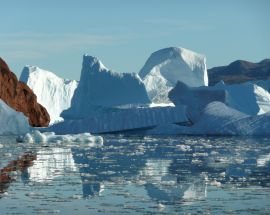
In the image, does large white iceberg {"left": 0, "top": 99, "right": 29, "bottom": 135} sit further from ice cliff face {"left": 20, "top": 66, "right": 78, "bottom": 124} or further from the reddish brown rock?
ice cliff face {"left": 20, "top": 66, "right": 78, "bottom": 124}

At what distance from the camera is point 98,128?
81.7ft

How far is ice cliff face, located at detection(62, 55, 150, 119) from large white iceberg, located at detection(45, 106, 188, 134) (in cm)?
574

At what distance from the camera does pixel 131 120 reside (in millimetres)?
24531

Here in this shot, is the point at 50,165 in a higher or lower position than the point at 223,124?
lower

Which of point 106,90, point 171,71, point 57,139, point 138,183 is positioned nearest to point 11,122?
point 106,90

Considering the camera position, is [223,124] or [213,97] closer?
[223,124]

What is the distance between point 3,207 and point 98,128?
17.7 m

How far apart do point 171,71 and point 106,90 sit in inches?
300

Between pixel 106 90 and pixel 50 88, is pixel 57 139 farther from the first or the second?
pixel 50 88

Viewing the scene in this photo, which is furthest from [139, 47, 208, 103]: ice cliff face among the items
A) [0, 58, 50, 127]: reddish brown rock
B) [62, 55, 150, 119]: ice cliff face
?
[0, 58, 50, 127]: reddish brown rock

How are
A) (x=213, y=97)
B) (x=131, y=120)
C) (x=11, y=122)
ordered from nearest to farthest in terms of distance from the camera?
(x=131, y=120) → (x=11, y=122) → (x=213, y=97)

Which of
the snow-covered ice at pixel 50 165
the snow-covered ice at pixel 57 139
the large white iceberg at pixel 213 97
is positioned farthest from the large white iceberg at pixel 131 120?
the snow-covered ice at pixel 50 165

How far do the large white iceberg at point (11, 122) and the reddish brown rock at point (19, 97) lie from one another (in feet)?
27.5

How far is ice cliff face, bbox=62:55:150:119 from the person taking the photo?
3078cm
